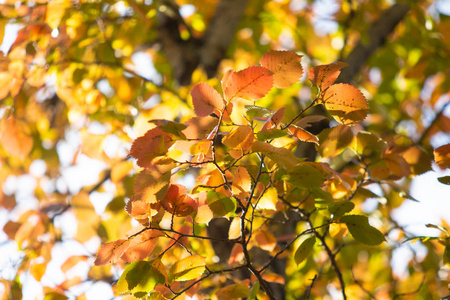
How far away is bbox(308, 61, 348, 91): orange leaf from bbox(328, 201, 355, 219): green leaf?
18cm

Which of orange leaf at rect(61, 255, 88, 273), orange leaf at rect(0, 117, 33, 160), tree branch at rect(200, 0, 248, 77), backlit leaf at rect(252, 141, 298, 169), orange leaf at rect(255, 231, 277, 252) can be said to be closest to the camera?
backlit leaf at rect(252, 141, 298, 169)

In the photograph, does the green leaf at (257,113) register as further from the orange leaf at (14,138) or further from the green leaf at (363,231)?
the orange leaf at (14,138)

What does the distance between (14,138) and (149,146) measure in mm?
1069

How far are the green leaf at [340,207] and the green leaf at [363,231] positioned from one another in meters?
0.01

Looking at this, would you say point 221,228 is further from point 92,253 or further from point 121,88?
point 121,88

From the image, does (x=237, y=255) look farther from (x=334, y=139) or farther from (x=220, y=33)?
(x=220, y=33)

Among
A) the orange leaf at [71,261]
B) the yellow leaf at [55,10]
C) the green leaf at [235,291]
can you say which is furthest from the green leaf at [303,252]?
the yellow leaf at [55,10]

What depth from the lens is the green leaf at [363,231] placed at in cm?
55

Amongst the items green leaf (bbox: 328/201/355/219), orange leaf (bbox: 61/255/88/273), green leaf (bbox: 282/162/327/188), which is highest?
green leaf (bbox: 282/162/327/188)

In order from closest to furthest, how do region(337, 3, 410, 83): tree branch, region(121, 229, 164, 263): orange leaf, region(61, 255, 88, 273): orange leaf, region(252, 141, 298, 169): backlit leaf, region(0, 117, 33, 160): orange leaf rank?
region(252, 141, 298, 169): backlit leaf < region(121, 229, 164, 263): orange leaf < region(61, 255, 88, 273): orange leaf < region(0, 117, 33, 160): orange leaf < region(337, 3, 410, 83): tree branch

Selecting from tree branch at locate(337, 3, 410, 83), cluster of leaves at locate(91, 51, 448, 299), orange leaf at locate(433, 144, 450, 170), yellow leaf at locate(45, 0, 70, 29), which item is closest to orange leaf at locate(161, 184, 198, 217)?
cluster of leaves at locate(91, 51, 448, 299)

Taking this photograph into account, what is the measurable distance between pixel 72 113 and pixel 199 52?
715mm

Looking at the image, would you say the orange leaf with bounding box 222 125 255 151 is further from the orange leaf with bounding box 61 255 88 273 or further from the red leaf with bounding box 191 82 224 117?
the orange leaf with bounding box 61 255 88 273

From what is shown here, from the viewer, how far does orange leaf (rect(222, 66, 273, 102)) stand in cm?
51
